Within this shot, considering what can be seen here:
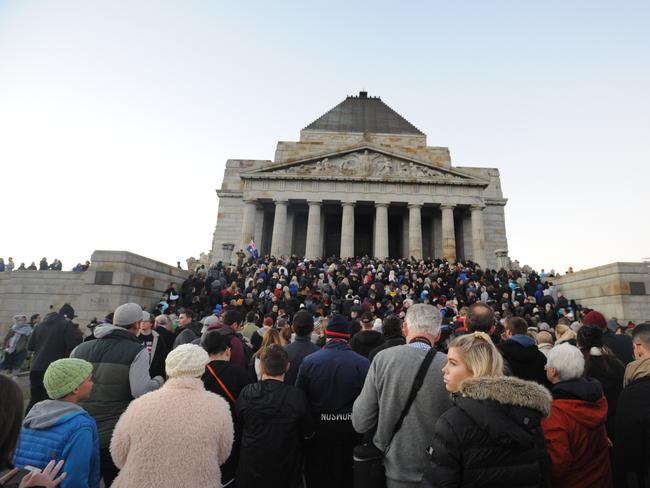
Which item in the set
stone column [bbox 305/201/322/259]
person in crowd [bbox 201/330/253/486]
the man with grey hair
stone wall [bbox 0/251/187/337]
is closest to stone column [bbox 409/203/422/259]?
stone column [bbox 305/201/322/259]

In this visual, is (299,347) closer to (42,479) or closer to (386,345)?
(386,345)

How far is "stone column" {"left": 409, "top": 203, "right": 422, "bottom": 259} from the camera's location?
1197 inches

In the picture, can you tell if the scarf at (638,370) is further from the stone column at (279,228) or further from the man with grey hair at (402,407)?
the stone column at (279,228)

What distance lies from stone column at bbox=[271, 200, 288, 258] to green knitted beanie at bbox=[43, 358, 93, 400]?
88.3 ft

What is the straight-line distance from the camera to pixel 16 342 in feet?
37.2

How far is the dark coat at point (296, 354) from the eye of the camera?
4.59 meters

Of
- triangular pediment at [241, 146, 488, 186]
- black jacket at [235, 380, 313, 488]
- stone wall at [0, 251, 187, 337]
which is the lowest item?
black jacket at [235, 380, 313, 488]

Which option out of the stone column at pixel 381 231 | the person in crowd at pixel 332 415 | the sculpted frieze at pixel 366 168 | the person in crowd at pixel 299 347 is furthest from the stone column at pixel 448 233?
the person in crowd at pixel 332 415

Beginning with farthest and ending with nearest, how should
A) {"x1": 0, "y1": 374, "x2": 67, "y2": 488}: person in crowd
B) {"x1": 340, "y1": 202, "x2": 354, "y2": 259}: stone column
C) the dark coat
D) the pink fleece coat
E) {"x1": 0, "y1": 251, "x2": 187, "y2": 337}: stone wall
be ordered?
{"x1": 340, "y1": 202, "x2": 354, "y2": 259}: stone column < {"x1": 0, "y1": 251, "x2": 187, "y2": 337}: stone wall < the dark coat < the pink fleece coat < {"x1": 0, "y1": 374, "x2": 67, "y2": 488}: person in crowd

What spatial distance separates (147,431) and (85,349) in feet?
5.82

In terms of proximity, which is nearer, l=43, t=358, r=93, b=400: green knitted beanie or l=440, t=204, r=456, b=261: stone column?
l=43, t=358, r=93, b=400: green knitted beanie

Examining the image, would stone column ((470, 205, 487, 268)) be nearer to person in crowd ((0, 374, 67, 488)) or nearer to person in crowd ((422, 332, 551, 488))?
person in crowd ((422, 332, 551, 488))

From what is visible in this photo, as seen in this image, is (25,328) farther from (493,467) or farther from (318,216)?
(318,216)

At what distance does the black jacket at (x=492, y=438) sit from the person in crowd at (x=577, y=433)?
1.11 m
